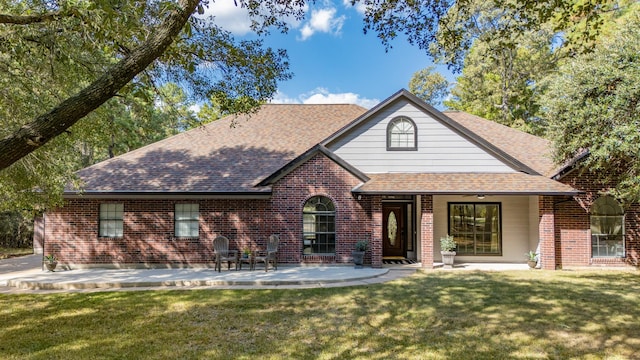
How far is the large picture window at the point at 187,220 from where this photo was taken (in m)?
13.4

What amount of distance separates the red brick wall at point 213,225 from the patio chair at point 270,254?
0.35m

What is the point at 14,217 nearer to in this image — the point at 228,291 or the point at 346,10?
the point at 228,291

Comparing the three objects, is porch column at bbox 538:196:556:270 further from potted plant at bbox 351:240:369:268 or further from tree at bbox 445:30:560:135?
tree at bbox 445:30:560:135

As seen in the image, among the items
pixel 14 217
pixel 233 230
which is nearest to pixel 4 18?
pixel 233 230

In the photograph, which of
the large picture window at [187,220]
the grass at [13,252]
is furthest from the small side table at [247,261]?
the grass at [13,252]

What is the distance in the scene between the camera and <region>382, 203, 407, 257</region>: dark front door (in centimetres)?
1513

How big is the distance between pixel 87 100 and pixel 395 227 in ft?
41.8

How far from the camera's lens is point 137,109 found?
33.2ft

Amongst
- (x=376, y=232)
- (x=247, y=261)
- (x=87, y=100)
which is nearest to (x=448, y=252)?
(x=376, y=232)

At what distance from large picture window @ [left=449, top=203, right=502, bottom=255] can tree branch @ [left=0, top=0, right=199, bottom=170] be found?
12555 mm

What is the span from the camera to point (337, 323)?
272 inches

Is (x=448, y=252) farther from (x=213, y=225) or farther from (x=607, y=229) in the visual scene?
(x=213, y=225)

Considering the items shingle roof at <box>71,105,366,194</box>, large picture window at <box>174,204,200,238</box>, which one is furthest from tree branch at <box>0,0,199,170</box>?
large picture window at <box>174,204,200,238</box>

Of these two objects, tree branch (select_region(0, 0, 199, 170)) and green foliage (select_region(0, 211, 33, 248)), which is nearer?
tree branch (select_region(0, 0, 199, 170))
